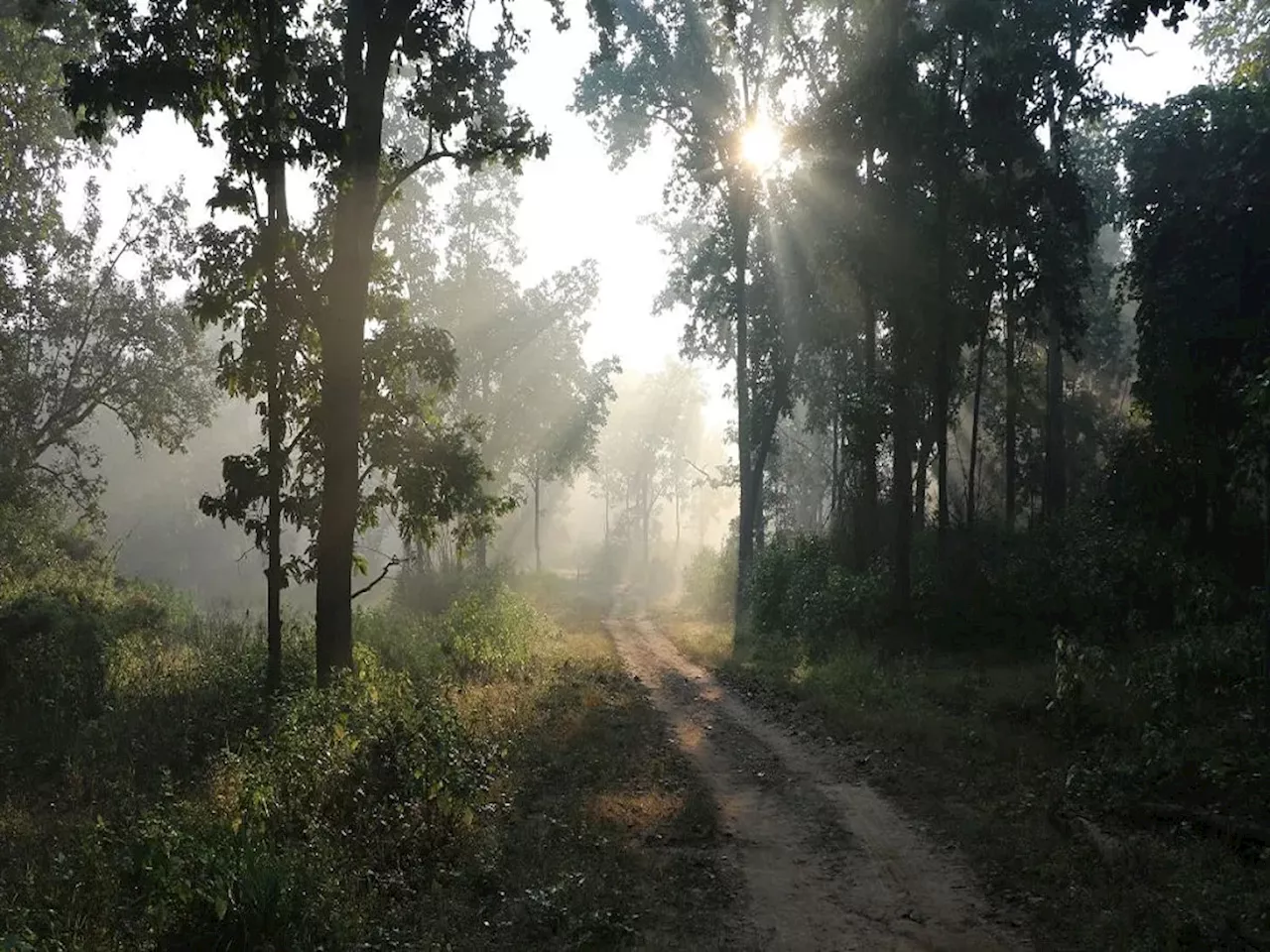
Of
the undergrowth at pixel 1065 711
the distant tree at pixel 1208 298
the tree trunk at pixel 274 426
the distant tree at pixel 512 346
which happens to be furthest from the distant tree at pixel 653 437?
the tree trunk at pixel 274 426

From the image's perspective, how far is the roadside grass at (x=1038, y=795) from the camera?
6.43m

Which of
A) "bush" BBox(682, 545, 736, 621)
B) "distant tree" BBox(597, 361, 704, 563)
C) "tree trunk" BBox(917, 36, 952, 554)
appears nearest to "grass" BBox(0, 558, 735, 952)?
"tree trunk" BBox(917, 36, 952, 554)

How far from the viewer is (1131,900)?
671 cm

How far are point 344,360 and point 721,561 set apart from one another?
2875 cm

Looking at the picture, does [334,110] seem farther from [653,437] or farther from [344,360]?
[653,437]

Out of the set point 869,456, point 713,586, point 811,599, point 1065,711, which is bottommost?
point 713,586

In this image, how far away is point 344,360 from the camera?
12.5m

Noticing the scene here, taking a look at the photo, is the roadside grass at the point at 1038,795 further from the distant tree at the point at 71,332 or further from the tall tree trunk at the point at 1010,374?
the distant tree at the point at 71,332

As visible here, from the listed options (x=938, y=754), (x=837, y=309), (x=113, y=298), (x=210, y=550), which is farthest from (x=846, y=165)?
(x=210, y=550)

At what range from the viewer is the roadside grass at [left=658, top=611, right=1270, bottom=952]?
21.1 ft

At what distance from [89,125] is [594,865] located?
460 inches

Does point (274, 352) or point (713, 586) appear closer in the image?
point (274, 352)

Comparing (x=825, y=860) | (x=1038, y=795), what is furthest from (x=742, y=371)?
(x=825, y=860)

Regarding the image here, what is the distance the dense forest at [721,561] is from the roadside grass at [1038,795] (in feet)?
0.20
